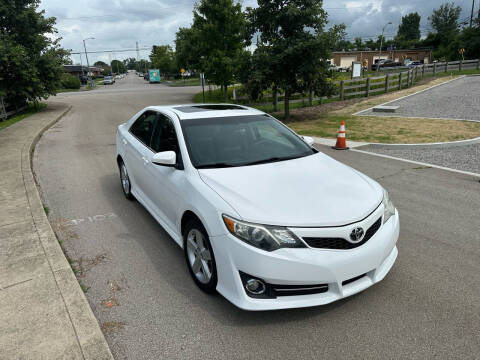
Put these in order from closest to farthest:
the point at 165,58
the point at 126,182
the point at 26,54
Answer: the point at 126,182
the point at 26,54
the point at 165,58

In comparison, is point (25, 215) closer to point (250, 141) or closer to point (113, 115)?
point (250, 141)

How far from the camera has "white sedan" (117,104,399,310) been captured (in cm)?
270

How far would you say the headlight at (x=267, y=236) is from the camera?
2.68 m

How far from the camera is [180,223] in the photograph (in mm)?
3564

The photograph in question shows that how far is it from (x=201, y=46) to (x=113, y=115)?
7.84 metres

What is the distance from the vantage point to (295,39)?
549 inches

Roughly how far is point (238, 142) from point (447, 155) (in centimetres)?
679

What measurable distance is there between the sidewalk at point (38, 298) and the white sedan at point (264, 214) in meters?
1.04

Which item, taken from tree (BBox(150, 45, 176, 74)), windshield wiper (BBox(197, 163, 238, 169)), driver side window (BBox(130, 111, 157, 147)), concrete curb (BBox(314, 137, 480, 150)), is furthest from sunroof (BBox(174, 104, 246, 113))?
tree (BBox(150, 45, 176, 74))

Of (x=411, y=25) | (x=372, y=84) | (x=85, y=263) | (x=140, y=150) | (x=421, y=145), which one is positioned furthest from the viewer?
(x=411, y=25)

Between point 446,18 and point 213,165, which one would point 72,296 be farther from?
point 446,18

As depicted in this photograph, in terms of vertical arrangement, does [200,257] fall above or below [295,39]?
below

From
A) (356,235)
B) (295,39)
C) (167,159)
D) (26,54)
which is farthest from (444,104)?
(26,54)

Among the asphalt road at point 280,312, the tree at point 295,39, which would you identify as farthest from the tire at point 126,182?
the tree at point 295,39
